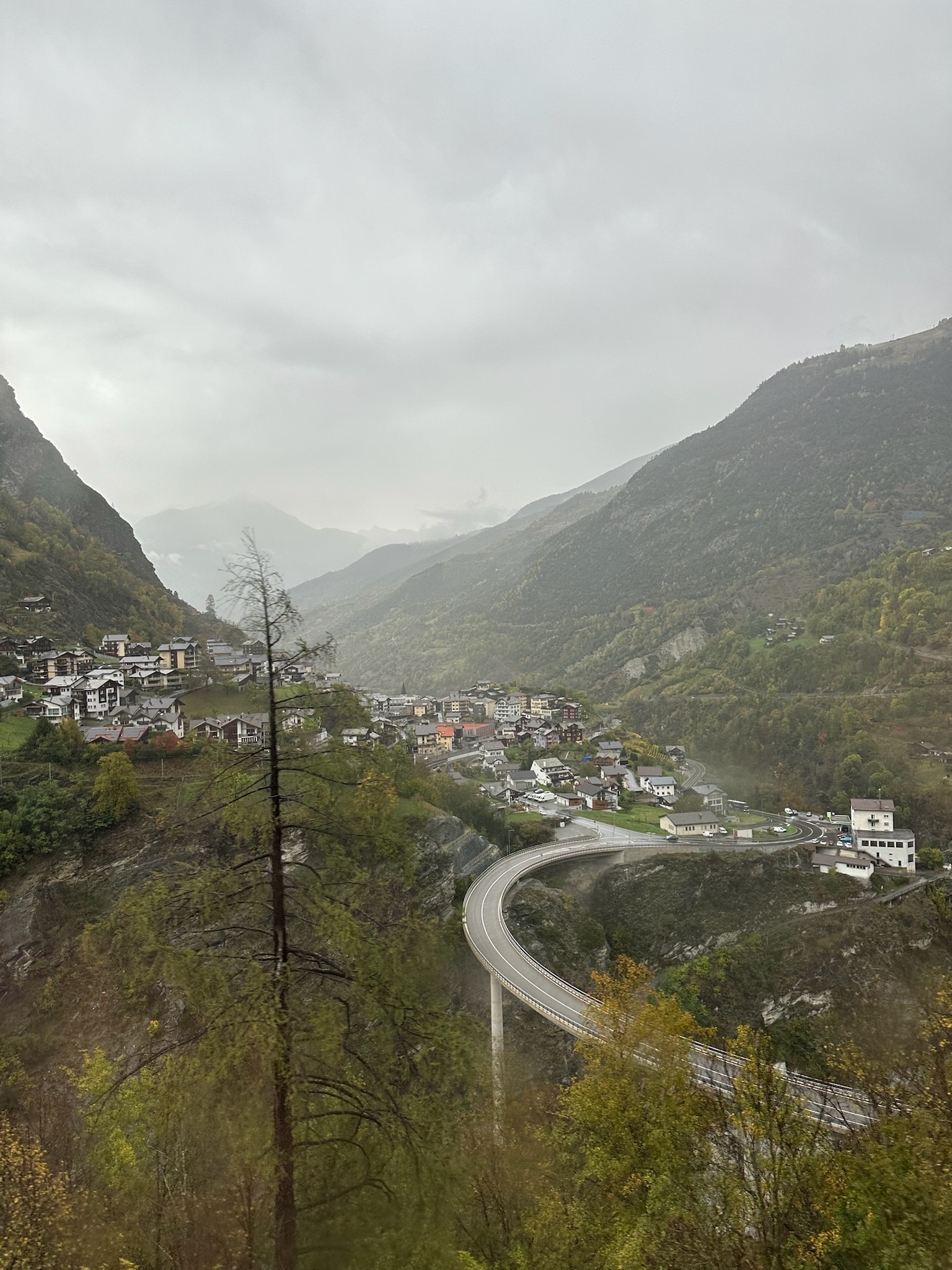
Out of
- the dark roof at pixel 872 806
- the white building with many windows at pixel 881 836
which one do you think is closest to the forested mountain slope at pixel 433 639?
the dark roof at pixel 872 806

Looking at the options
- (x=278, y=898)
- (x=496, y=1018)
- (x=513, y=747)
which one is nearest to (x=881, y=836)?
(x=513, y=747)

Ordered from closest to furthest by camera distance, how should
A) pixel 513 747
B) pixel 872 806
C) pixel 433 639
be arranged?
1. pixel 872 806
2. pixel 513 747
3. pixel 433 639

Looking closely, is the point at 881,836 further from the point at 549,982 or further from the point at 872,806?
the point at 549,982

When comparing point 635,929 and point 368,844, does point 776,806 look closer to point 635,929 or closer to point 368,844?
point 635,929

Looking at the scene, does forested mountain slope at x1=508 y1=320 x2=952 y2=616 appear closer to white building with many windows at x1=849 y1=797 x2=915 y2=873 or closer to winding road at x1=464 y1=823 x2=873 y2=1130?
white building with many windows at x1=849 y1=797 x2=915 y2=873

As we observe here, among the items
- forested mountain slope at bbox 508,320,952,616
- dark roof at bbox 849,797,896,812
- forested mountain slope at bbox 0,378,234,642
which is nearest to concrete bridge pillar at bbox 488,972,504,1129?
dark roof at bbox 849,797,896,812

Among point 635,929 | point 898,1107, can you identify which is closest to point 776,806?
point 635,929
